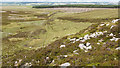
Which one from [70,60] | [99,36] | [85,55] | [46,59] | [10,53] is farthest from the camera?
[10,53]

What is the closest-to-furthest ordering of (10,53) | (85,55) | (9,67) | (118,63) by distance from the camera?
(118,63) < (85,55) < (9,67) < (10,53)

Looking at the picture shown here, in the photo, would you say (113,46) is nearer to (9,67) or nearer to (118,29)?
(118,29)

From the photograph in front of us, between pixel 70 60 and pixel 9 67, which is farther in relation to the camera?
pixel 9 67

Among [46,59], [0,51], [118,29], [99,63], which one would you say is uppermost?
[118,29]

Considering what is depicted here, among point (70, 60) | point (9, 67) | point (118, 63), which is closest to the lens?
point (118, 63)

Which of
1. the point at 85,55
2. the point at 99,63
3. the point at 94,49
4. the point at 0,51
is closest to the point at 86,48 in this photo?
the point at 94,49

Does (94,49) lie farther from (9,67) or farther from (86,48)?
(9,67)

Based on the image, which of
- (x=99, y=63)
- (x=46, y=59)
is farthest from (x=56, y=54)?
(x=99, y=63)

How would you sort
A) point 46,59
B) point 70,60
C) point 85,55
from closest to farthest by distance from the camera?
point 70,60 < point 85,55 < point 46,59

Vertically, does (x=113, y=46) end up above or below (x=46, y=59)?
above

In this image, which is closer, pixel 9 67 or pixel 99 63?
pixel 99 63
